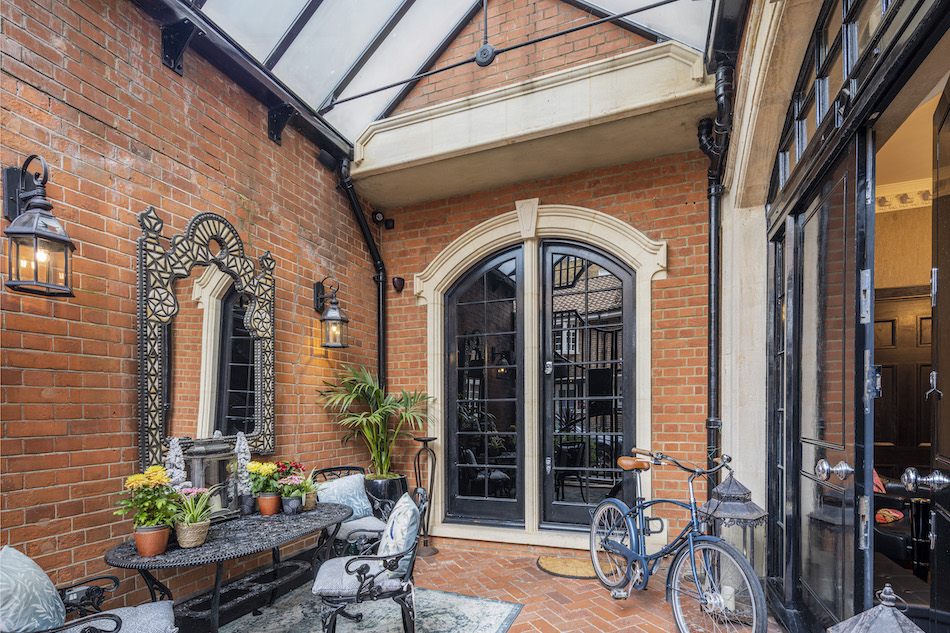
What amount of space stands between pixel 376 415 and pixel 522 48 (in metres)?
3.54

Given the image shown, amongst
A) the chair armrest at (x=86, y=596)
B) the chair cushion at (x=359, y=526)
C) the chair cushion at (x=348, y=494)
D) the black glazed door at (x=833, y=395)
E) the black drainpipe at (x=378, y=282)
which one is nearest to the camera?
the black glazed door at (x=833, y=395)

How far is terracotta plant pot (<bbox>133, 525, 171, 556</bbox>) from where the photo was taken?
2562 mm

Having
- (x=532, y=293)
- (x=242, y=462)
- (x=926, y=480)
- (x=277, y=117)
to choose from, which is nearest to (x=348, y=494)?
(x=242, y=462)

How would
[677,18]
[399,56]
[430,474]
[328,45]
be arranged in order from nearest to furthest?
[677,18], [328,45], [399,56], [430,474]

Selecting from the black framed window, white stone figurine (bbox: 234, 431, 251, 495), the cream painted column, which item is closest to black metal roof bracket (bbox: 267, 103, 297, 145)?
the black framed window

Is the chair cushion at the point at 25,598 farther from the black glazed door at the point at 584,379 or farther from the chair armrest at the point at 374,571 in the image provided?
the black glazed door at the point at 584,379

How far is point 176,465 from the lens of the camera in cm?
307

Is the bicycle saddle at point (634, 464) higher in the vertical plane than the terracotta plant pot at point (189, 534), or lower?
higher

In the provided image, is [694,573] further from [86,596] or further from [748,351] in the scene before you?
[86,596]

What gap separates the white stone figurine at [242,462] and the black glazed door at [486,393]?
2155 mm

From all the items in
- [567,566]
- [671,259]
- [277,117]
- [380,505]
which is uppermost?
[277,117]

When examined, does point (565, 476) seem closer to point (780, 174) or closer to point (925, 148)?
point (780, 174)

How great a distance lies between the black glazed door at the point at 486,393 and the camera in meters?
5.07

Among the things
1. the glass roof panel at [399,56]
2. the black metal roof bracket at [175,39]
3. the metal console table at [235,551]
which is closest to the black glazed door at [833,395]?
the metal console table at [235,551]
